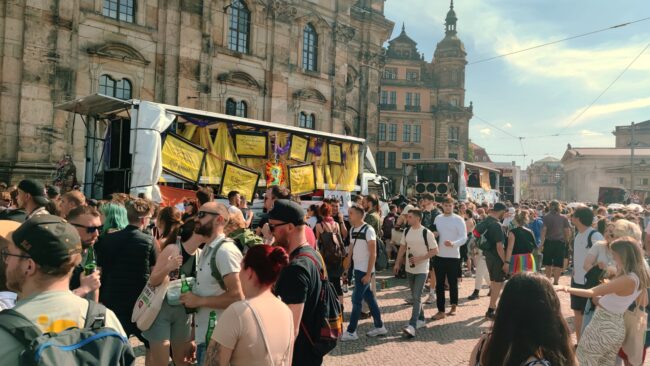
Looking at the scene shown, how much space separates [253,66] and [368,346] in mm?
20232

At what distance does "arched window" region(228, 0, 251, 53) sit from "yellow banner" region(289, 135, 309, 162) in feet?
35.8

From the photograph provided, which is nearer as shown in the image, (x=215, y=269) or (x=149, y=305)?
(x=215, y=269)

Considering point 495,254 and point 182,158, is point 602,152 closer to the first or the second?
point 495,254

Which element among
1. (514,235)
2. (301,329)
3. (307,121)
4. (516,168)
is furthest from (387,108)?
(301,329)

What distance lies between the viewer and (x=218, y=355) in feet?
9.00

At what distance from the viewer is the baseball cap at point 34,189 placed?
→ 602cm

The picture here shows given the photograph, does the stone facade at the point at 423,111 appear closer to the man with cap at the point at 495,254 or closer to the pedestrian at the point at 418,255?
the man with cap at the point at 495,254

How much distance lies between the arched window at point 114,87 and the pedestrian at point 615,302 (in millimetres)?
19475

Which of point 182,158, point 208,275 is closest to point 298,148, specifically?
point 182,158

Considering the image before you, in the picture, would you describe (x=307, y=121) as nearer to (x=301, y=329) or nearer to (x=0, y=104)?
(x=0, y=104)

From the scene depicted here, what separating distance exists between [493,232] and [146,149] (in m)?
7.91

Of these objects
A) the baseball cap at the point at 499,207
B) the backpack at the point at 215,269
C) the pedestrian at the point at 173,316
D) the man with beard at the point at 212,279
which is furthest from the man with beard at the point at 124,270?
the baseball cap at the point at 499,207

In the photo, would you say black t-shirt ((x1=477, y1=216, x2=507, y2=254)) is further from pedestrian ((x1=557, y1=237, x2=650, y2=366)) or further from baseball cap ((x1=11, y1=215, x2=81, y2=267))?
baseball cap ((x1=11, y1=215, x2=81, y2=267))

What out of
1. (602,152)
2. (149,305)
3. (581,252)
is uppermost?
(602,152)
